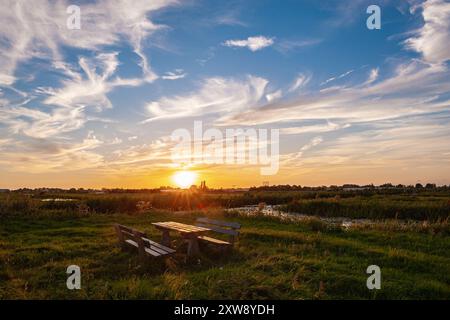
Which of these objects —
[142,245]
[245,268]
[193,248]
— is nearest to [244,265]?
[245,268]

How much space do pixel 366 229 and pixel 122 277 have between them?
11.4 m

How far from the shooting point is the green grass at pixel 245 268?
7.02 m

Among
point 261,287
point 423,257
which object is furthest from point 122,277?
point 423,257

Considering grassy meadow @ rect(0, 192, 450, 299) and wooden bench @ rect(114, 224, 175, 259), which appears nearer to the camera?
grassy meadow @ rect(0, 192, 450, 299)

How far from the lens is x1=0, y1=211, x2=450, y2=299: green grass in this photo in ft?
23.0

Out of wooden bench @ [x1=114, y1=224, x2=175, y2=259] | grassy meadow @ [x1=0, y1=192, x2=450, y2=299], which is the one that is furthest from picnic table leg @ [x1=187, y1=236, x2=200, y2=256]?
wooden bench @ [x1=114, y1=224, x2=175, y2=259]

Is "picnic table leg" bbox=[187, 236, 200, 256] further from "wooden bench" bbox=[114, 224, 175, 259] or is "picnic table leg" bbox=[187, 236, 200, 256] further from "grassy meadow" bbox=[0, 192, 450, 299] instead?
"wooden bench" bbox=[114, 224, 175, 259]

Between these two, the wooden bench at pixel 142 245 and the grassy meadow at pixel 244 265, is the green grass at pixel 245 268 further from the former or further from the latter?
the wooden bench at pixel 142 245

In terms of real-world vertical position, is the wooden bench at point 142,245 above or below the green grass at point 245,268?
above

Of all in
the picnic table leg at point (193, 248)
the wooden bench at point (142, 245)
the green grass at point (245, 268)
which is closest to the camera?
the green grass at point (245, 268)

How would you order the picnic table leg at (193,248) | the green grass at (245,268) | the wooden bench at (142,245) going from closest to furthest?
1. the green grass at (245,268)
2. the wooden bench at (142,245)
3. the picnic table leg at (193,248)

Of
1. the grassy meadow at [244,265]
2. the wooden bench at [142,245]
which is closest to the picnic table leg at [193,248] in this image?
the grassy meadow at [244,265]

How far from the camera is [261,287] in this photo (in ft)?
22.6
